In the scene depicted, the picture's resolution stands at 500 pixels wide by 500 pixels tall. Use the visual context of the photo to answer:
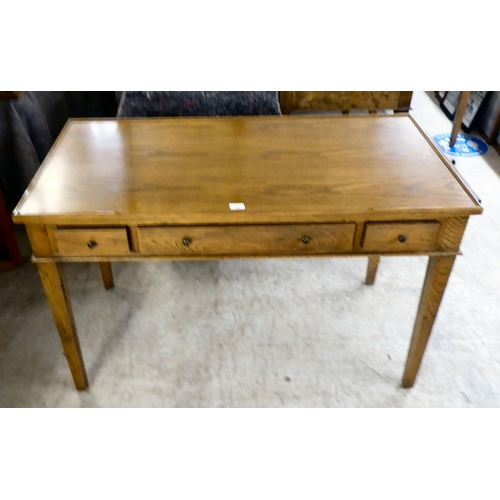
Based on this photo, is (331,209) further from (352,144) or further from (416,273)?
(416,273)

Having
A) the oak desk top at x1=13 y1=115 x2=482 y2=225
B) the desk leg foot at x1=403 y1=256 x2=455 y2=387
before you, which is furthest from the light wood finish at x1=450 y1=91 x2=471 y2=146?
the desk leg foot at x1=403 y1=256 x2=455 y2=387

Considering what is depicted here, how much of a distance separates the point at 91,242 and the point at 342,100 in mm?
1502

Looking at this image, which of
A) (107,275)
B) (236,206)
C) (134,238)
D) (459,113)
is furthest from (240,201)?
(459,113)

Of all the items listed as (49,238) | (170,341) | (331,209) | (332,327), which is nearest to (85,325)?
(170,341)

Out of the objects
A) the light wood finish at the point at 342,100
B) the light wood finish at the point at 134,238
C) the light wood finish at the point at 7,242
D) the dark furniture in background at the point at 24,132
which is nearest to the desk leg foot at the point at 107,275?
the light wood finish at the point at 7,242

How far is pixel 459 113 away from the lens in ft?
8.87

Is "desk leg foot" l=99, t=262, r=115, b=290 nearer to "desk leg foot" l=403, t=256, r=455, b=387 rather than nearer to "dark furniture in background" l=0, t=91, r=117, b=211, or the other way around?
"dark furniture in background" l=0, t=91, r=117, b=211

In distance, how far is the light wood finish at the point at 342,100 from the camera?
2260mm

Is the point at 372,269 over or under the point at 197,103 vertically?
under

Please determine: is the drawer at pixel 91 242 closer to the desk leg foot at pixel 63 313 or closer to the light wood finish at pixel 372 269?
the desk leg foot at pixel 63 313

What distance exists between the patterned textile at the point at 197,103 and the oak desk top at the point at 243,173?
46 centimetres

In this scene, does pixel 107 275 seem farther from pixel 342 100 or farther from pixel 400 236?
pixel 342 100

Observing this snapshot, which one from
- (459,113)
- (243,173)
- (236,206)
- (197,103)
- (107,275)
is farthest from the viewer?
(459,113)

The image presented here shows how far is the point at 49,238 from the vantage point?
1207mm
